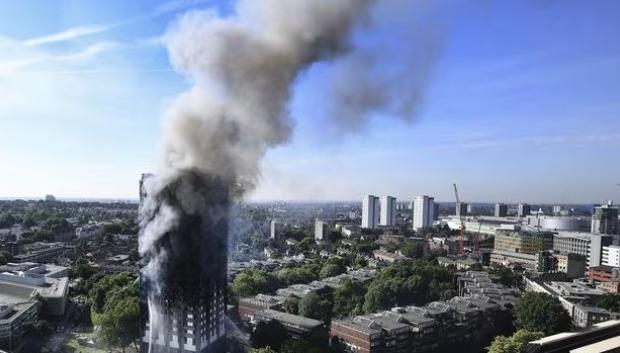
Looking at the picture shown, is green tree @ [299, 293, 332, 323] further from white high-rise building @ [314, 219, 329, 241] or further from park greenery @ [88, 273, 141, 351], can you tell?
white high-rise building @ [314, 219, 329, 241]

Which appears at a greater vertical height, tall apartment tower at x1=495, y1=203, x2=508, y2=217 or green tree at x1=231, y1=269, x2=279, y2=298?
tall apartment tower at x1=495, y1=203, x2=508, y2=217

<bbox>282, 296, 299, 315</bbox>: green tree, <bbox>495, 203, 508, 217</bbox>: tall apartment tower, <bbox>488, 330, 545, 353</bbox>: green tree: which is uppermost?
<bbox>495, 203, 508, 217</bbox>: tall apartment tower

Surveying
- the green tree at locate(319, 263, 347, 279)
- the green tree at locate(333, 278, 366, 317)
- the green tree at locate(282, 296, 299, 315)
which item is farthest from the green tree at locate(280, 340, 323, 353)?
the green tree at locate(319, 263, 347, 279)

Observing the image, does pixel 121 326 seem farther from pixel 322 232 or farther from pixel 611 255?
pixel 611 255

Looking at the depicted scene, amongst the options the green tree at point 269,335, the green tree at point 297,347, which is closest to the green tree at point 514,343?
the green tree at point 297,347

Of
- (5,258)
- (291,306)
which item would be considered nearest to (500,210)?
(291,306)
